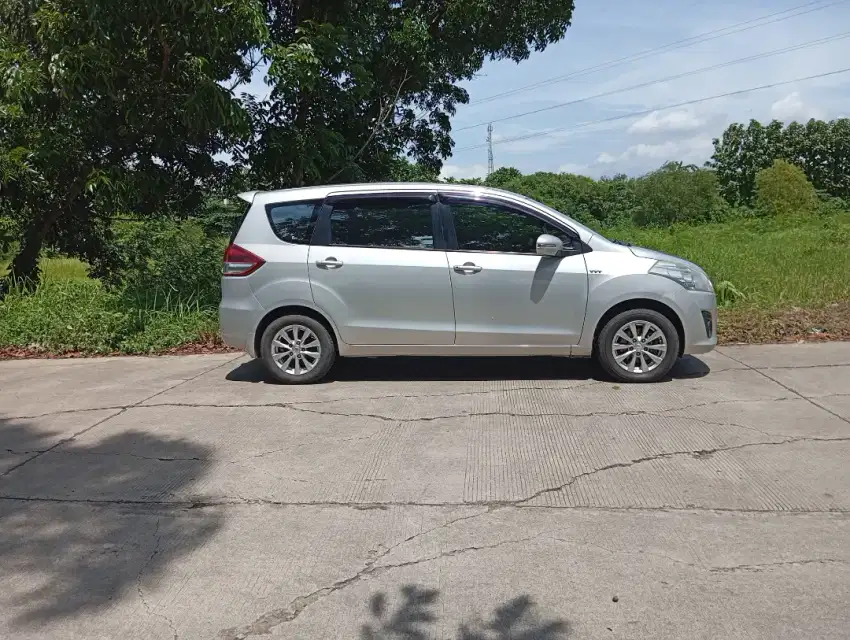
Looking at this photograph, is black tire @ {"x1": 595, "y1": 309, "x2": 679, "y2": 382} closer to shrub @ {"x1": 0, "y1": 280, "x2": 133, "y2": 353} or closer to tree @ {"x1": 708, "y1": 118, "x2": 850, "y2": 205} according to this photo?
shrub @ {"x1": 0, "y1": 280, "x2": 133, "y2": 353}

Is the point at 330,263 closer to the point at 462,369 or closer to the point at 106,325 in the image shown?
the point at 462,369

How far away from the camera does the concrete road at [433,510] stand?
10.7ft

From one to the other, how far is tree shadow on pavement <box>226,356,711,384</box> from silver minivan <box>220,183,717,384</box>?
344 millimetres

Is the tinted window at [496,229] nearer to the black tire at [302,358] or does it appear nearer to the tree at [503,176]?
the black tire at [302,358]

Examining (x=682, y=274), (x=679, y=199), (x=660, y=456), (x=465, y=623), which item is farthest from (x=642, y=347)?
(x=679, y=199)

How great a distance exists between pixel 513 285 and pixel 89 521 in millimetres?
4045

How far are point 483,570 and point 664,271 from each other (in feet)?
13.8

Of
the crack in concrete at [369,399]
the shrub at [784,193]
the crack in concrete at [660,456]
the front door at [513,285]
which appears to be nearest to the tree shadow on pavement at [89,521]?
the crack in concrete at [369,399]

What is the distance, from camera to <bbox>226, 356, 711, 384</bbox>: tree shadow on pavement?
745 cm

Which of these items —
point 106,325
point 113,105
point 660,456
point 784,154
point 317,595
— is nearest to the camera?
point 317,595

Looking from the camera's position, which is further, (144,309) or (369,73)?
(369,73)

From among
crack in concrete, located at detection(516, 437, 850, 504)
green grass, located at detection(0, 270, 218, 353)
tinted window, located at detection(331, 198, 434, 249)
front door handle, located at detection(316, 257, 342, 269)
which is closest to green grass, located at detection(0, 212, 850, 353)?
green grass, located at detection(0, 270, 218, 353)

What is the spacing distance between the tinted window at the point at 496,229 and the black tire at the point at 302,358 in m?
1.51

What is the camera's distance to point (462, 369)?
7844 mm
